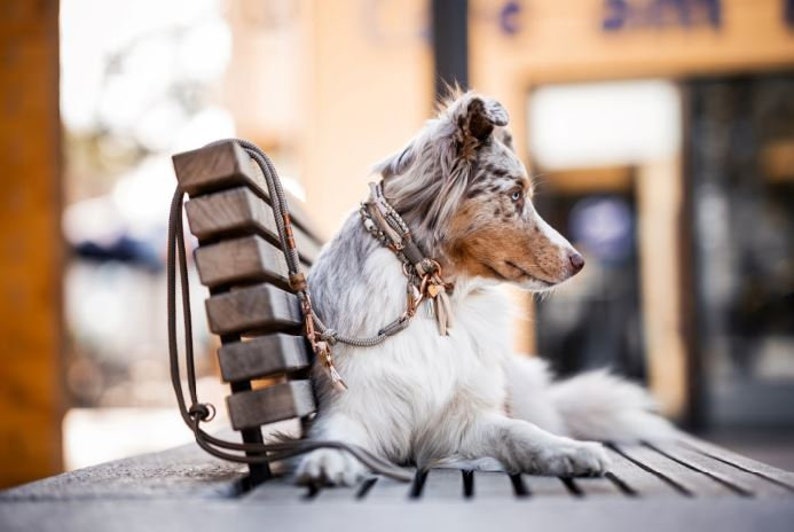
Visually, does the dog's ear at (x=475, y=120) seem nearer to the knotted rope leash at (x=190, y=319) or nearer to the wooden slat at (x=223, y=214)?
the knotted rope leash at (x=190, y=319)

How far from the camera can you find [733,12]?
6746 millimetres

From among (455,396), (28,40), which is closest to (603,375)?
(455,396)

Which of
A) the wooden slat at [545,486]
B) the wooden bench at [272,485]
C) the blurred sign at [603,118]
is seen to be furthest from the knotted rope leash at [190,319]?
the blurred sign at [603,118]

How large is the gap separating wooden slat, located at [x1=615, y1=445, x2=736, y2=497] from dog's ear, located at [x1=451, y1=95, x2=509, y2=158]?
905 mm

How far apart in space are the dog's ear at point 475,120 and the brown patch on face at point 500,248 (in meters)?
0.15

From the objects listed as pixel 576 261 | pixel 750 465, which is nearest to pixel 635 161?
pixel 576 261

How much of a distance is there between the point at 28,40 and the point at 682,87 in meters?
4.71

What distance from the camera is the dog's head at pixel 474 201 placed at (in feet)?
7.57

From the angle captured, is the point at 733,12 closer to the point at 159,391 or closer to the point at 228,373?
the point at 228,373

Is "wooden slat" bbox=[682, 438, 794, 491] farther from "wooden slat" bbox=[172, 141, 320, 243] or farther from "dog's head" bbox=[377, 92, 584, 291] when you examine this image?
"wooden slat" bbox=[172, 141, 320, 243]

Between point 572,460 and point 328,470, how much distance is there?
0.54 m

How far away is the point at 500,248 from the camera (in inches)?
93.7

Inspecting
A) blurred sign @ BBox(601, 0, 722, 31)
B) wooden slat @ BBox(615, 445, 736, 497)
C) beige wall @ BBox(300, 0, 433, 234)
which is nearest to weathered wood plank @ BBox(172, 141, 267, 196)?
wooden slat @ BBox(615, 445, 736, 497)

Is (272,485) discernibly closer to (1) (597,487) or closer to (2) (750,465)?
(1) (597,487)
